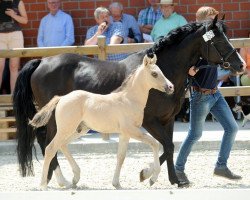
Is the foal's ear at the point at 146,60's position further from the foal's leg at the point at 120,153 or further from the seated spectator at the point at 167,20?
the seated spectator at the point at 167,20

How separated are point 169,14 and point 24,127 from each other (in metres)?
4.61

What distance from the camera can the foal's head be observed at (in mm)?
7531

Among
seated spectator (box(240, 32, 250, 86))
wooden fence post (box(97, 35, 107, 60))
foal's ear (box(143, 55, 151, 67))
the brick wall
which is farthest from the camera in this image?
the brick wall

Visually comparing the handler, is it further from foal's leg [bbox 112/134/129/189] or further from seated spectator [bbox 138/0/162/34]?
seated spectator [bbox 138/0/162/34]

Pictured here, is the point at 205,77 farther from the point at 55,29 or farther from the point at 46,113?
the point at 55,29

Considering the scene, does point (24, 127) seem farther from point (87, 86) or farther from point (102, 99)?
point (102, 99)

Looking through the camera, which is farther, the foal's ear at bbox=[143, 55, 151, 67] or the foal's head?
the foal's ear at bbox=[143, 55, 151, 67]

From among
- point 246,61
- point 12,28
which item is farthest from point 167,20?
point 12,28

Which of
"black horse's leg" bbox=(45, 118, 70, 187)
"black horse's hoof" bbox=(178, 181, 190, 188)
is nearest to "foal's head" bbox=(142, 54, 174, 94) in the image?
"black horse's hoof" bbox=(178, 181, 190, 188)

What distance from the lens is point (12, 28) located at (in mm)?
12836

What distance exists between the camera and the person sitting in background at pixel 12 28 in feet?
41.9

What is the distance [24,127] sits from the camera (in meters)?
8.98

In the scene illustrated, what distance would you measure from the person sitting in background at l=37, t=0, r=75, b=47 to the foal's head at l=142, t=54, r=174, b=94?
5.48 metres

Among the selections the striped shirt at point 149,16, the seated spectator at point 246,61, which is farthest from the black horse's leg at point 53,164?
the striped shirt at point 149,16
